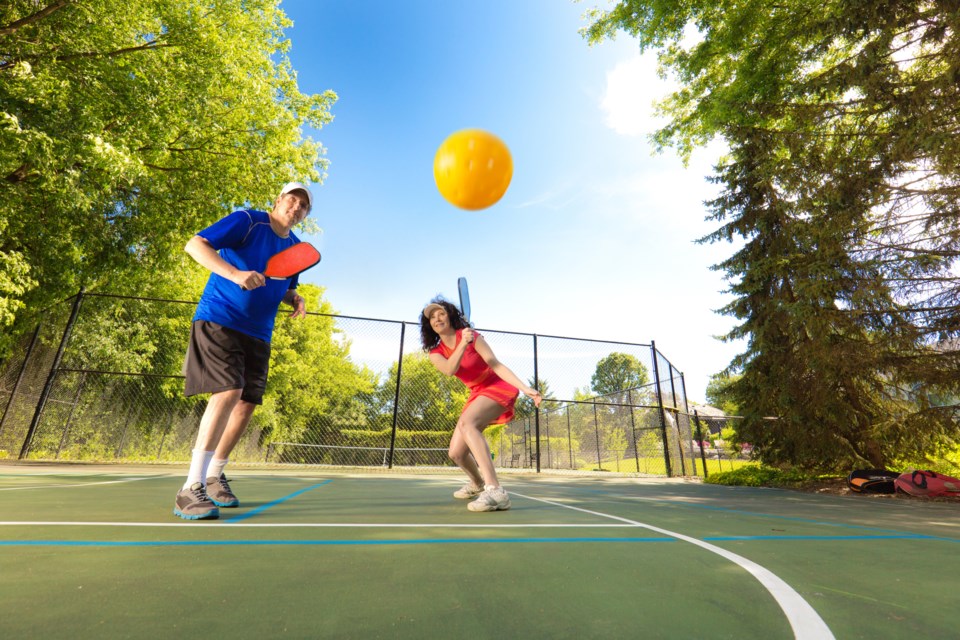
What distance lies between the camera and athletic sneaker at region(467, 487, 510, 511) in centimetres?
307

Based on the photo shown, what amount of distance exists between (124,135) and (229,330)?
6.72 metres

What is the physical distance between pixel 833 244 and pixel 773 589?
27.4 ft

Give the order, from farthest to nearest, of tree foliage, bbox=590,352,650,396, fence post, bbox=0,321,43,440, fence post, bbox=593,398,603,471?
tree foliage, bbox=590,352,650,396, fence post, bbox=593,398,603,471, fence post, bbox=0,321,43,440

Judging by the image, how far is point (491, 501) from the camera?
3.10 meters

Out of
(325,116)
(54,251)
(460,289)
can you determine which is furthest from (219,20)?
(460,289)

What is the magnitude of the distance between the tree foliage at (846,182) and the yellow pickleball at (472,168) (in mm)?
6006

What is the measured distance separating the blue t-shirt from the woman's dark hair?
3.89ft

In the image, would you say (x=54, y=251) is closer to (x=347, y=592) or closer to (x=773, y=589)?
(x=347, y=592)

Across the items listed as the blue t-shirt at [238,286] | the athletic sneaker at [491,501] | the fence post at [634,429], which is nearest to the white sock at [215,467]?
the blue t-shirt at [238,286]

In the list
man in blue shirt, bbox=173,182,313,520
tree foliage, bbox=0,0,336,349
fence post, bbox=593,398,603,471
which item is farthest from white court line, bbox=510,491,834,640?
fence post, bbox=593,398,603,471

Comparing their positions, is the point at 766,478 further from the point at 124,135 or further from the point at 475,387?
the point at 124,135

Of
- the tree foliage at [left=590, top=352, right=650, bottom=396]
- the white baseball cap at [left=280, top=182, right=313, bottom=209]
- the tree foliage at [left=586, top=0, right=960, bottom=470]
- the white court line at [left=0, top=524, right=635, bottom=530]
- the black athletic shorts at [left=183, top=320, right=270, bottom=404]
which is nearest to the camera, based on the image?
the white court line at [left=0, top=524, right=635, bottom=530]

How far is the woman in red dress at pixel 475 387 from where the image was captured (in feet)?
10.3

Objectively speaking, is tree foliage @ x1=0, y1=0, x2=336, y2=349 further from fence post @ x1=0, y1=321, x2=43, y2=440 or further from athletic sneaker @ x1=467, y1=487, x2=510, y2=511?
athletic sneaker @ x1=467, y1=487, x2=510, y2=511
